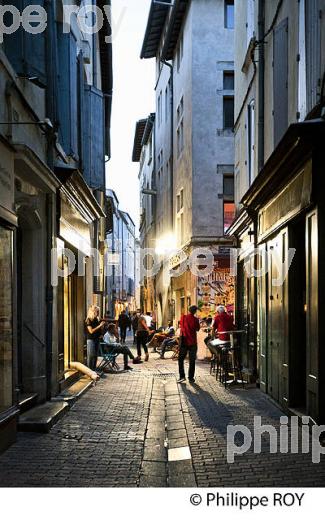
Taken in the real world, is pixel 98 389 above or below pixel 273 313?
below

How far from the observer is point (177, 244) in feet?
108

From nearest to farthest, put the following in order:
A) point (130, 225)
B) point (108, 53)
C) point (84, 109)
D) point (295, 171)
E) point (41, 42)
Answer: point (295, 171) → point (41, 42) → point (84, 109) → point (108, 53) → point (130, 225)

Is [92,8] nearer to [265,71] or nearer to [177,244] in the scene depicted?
[265,71]

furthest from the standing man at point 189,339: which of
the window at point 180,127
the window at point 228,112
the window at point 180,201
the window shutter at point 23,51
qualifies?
the window at point 180,127

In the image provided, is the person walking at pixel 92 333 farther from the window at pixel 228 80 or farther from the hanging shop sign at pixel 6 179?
the window at pixel 228 80

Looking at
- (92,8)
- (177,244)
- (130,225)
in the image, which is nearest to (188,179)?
A: (177,244)

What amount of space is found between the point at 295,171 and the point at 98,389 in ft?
21.9

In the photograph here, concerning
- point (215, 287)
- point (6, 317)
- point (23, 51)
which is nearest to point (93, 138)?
point (23, 51)

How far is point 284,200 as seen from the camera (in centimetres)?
1142

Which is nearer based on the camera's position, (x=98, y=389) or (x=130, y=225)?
(x=98, y=389)

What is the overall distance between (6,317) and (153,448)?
2421 millimetres

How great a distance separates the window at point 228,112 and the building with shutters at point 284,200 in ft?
34.7

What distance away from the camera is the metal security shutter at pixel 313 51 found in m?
9.30

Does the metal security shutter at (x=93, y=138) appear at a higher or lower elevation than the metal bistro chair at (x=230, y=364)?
higher
